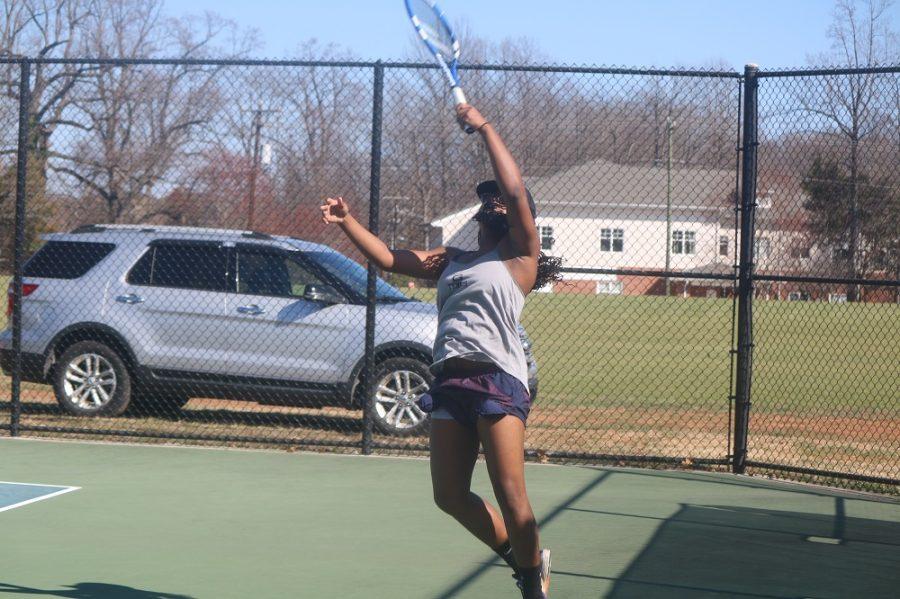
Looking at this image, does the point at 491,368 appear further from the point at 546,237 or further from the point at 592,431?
the point at 546,237

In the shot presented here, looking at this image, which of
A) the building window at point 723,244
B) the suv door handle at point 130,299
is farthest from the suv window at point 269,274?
the building window at point 723,244

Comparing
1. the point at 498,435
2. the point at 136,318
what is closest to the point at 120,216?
the point at 136,318

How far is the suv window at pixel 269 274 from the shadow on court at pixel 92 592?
19.6 feet

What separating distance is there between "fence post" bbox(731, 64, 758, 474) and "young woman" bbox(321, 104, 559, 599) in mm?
4791

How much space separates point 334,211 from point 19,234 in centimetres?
603

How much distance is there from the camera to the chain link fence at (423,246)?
10.2 meters

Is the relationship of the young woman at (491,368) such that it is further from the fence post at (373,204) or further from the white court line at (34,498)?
the fence post at (373,204)

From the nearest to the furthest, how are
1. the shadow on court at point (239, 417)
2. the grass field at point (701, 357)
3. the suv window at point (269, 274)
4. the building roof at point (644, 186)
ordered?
the suv window at point (269, 274) → the shadow on court at point (239, 417) → the building roof at point (644, 186) → the grass field at point (701, 357)

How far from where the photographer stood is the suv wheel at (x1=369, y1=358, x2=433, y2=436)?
10.9 metres

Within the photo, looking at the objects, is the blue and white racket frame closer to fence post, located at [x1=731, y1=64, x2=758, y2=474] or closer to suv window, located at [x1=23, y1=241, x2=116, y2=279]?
fence post, located at [x1=731, y1=64, x2=758, y2=474]

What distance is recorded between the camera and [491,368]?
4836mm

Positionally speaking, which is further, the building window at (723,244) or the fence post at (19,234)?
the building window at (723,244)

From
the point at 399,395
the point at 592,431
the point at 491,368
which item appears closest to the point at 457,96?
the point at 491,368

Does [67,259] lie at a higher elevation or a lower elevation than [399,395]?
higher
